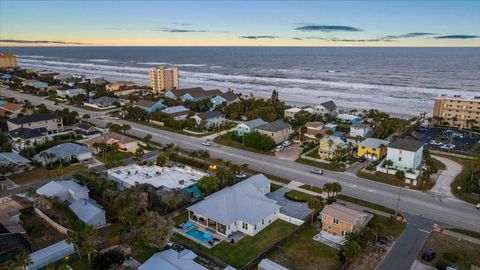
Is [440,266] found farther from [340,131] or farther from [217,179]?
[340,131]

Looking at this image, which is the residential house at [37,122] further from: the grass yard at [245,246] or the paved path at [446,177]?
the paved path at [446,177]

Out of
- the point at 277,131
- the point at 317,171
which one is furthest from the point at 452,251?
the point at 277,131

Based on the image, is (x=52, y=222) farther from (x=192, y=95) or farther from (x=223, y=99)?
(x=192, y=95)

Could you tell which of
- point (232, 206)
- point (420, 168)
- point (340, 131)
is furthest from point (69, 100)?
point (420, 168)

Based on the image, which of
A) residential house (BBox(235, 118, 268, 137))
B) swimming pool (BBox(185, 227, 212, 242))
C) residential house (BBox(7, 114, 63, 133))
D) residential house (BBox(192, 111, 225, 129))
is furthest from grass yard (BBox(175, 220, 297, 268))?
residential house (BBox(7, 114, 63, 133))

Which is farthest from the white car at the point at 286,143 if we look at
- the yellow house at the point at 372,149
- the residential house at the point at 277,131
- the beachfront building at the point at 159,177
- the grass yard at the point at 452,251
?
the grass yard at the point at 452,251
